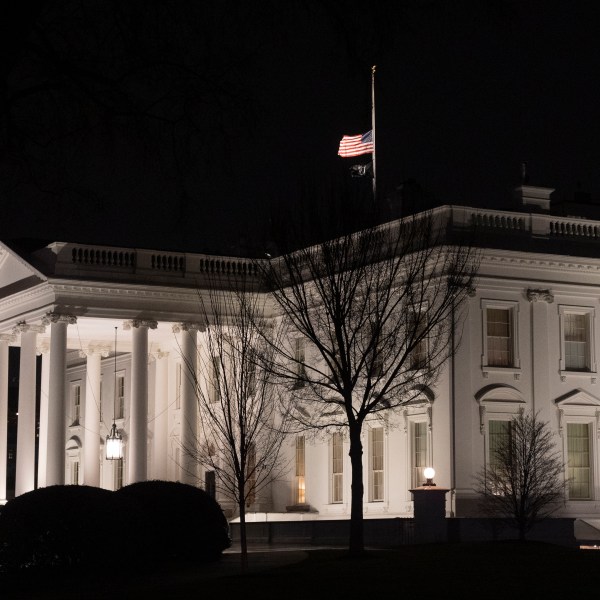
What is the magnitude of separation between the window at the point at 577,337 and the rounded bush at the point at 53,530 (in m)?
21.1

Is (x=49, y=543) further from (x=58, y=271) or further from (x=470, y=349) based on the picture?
(x=58, y=271)

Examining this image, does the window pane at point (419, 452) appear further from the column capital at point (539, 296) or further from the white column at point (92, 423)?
the white column at point (92, 423)

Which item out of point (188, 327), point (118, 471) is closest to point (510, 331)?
point (188, 327)

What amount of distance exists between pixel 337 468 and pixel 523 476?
1026 cm

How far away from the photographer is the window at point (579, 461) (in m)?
43.3

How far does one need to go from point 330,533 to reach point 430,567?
602 inches

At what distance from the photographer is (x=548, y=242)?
43.9m

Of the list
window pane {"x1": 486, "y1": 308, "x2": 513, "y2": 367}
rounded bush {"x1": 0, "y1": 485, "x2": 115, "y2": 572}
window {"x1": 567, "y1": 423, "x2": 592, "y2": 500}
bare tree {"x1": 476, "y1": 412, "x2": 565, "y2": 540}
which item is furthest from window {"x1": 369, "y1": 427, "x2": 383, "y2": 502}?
rounded bush {"x1": 0, "y1": 485, "x2": 115, "y2": 572}

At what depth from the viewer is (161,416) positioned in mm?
56781

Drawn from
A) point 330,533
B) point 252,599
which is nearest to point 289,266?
point 330,533

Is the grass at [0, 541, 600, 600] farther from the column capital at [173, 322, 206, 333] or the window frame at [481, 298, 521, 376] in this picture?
the column capital at [173, 322, 206, 333]

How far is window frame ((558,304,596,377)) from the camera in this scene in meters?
43.7

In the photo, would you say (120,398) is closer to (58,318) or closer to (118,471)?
(118,471)

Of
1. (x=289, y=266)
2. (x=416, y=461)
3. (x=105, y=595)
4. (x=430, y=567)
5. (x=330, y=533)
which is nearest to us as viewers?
(x=105, y=595)
